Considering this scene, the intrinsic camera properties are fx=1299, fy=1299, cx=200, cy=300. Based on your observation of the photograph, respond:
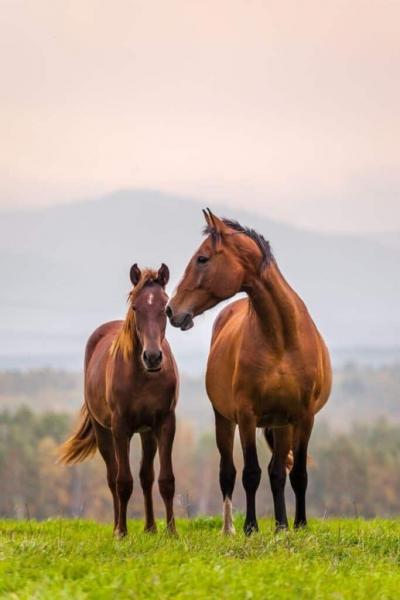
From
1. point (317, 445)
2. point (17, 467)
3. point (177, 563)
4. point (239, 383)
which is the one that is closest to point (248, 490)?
point (239, 383)

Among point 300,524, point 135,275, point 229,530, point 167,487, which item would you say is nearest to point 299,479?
point 300,524

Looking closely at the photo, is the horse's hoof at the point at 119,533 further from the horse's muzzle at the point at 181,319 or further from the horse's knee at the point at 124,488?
the horse's muzzle at the point at 181,319

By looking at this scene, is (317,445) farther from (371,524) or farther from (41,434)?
(371,524)

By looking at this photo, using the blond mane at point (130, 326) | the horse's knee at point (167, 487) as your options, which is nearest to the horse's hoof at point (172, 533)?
the horse's knee at point (167, 487)

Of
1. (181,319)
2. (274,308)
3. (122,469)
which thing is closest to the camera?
(181,319)

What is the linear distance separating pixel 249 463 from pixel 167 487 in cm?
101

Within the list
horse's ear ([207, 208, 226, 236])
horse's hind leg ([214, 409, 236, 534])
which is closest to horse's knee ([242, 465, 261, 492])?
horse's hind leg ([214, 409, 236, 534])

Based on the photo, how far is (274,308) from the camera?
518 inches

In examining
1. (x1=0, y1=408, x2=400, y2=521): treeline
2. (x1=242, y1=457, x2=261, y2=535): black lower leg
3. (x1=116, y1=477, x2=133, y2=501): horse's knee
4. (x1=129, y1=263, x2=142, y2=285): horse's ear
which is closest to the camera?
(x1=242, y1=457, x2=261, y2=535): black lower leg

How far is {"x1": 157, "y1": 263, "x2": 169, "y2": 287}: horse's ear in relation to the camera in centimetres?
1334

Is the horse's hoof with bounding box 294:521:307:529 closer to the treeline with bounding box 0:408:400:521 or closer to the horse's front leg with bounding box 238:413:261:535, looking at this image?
the horse's front leg with bounding box 238:413:261:535

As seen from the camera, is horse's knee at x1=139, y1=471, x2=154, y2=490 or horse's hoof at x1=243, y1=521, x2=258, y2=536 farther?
→ horse's knee at x1=139, y1=471, x2=154, y2=490

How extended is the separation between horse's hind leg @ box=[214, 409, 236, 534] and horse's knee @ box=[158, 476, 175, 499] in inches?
28.6

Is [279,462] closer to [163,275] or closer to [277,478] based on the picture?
[277,478]
